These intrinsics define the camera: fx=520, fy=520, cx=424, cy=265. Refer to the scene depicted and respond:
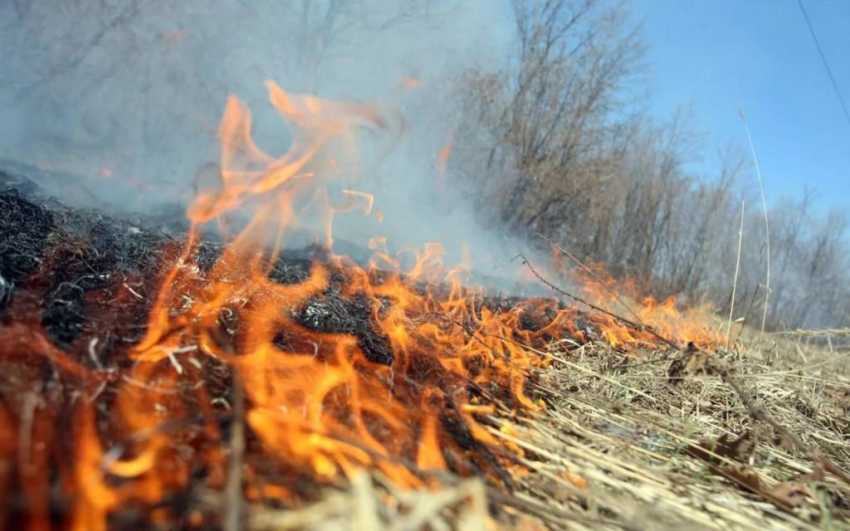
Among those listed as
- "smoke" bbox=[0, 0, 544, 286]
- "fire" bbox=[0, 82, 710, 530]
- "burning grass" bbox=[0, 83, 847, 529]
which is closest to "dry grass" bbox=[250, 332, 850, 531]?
"burning grass" bbox=[0, 83, 847, 529]

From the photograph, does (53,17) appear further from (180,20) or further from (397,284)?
(397,284)

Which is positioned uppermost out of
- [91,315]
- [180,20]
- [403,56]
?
[403,56]

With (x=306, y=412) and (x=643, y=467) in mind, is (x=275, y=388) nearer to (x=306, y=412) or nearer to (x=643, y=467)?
(x=306, y=412)

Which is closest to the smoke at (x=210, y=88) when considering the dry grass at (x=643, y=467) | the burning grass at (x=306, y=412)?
the burning grass at (x=306, y=412)

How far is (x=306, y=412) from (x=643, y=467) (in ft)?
4.08

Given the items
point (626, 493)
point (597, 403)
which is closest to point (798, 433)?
point (597, 403)

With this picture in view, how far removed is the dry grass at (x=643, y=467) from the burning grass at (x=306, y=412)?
0.03ft

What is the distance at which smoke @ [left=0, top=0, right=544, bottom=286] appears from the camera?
8453 millimetres

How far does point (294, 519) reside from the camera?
990mm

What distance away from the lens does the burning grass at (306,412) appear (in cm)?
110

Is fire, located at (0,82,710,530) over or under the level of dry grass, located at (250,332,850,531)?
under

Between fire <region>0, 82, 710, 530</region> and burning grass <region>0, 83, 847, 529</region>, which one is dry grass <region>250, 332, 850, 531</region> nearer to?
burning grass <region>0, 83, 847, 529</region>

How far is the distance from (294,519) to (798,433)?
285 centimetres

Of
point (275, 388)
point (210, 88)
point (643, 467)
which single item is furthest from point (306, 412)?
point (210, 88)
